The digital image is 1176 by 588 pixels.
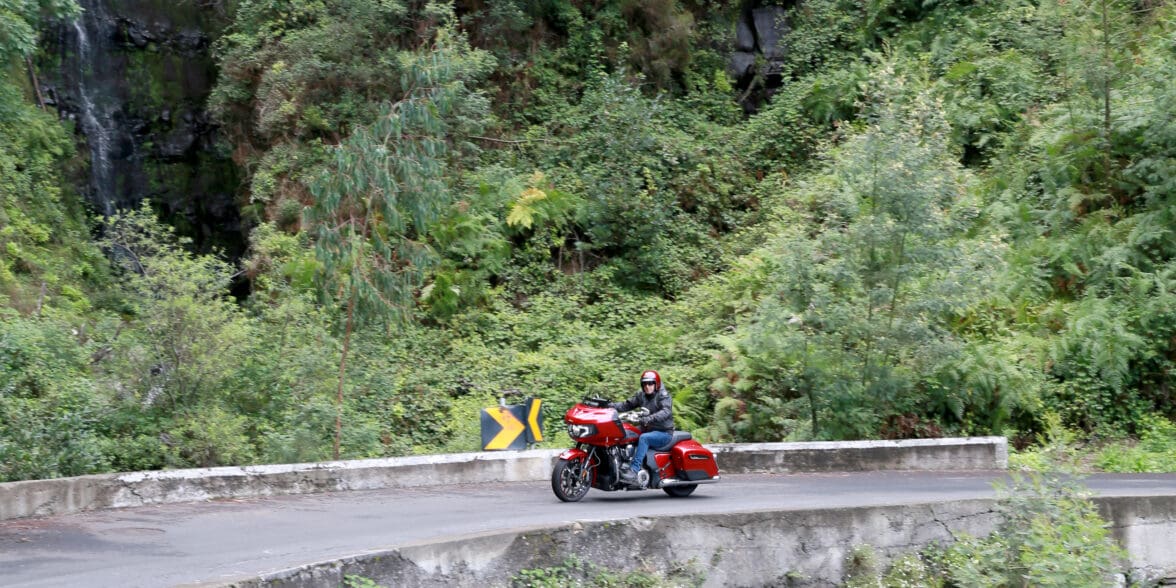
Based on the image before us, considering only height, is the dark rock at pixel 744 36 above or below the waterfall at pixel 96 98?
above

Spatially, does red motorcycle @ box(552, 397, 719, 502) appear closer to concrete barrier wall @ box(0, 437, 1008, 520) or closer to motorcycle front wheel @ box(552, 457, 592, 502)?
motorcycle front wheel @ box(552, 457, 592, 502)

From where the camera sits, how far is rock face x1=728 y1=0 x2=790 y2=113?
30344 mm

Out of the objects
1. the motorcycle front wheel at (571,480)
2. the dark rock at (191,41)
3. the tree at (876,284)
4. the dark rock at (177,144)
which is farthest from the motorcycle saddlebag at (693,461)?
the dark rock at (191,41)

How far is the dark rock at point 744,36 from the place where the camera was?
101ft

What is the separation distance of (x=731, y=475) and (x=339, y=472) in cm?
558

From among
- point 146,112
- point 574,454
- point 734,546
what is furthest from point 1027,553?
point 146,112

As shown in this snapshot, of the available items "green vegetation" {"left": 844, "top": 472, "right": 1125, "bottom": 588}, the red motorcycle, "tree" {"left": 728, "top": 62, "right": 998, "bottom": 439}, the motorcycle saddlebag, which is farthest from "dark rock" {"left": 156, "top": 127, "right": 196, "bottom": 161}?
"green vegetation" {"left": 844, "top": 472, "right": 1125, "bottom": 588}

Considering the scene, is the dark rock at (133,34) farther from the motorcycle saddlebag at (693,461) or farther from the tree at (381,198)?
the motorcycle saddlebag at (693,461)

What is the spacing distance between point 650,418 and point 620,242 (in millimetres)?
12965

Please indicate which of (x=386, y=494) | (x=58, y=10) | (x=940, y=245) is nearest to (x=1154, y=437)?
(x=940, y=245)

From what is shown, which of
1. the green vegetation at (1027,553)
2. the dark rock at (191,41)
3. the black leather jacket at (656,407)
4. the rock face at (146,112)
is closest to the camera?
the green vegetation at (1027,553)

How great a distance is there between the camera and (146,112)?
91.3ft

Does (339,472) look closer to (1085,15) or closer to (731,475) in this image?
(731,475)

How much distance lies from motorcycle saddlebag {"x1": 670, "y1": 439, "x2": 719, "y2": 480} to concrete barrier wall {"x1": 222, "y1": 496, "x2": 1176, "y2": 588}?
1.84 m
